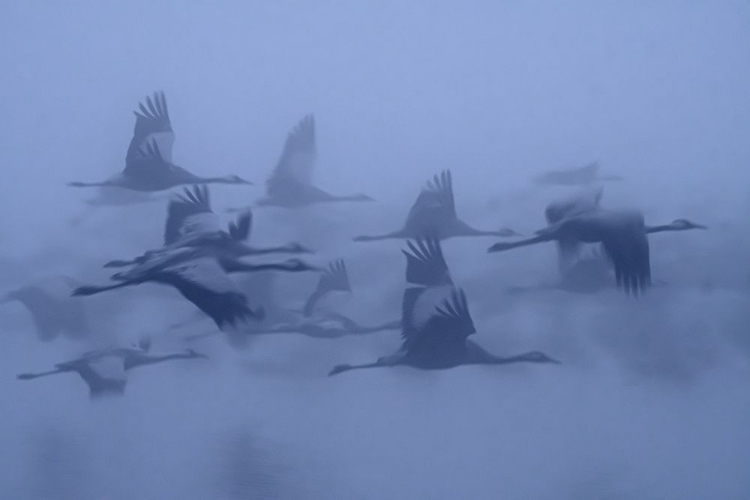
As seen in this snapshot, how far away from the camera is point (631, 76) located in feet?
5.43

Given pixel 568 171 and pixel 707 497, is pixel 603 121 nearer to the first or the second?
pixel 568 171

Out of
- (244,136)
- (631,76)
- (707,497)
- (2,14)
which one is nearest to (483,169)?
(631,76)

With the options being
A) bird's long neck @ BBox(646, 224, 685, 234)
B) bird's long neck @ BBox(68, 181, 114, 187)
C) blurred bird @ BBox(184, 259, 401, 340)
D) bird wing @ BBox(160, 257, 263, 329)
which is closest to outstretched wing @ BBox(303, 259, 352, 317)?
blurred bird @ BBox(184, 259, 401, 340)

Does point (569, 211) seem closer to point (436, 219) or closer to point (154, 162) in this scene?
point (436, 219)

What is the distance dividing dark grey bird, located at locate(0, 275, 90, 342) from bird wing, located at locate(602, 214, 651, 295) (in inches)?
45.2

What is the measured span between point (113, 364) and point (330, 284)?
502mm

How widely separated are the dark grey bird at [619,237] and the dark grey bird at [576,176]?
0.08 metres

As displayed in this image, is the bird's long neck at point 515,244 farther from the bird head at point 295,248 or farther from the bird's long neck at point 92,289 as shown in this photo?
the bird's long neck at point 92,289

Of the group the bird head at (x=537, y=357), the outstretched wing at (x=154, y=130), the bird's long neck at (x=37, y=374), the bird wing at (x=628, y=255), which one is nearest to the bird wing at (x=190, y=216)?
the outstretched wing at (x=154, y=130)

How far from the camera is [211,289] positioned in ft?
4.85

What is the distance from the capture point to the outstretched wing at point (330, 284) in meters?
1.54

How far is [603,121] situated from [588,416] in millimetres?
660

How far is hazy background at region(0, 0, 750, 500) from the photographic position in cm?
152

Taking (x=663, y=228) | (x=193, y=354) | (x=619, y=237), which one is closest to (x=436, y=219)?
(x=619, y=237)
